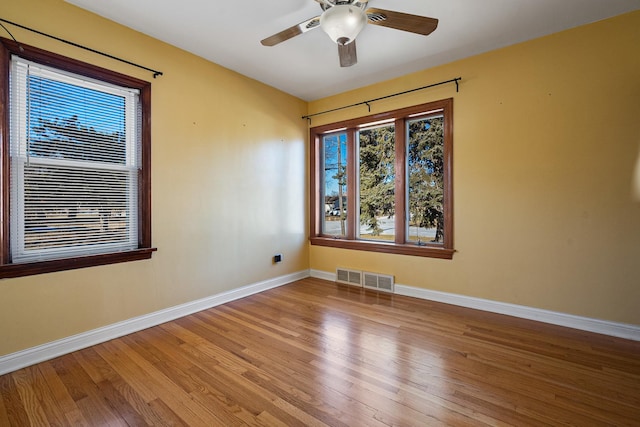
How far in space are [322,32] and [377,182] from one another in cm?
208

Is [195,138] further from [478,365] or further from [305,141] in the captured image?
[478,365]

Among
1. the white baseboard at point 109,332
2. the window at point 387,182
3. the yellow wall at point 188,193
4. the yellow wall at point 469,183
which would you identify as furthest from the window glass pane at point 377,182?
the white baseboard at point 109,332

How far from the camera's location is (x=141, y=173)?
2.79m

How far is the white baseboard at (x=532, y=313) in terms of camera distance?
8.38ft

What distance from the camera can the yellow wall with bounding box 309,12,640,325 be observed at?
2.54 meters

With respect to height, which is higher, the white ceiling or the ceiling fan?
the white ceiling

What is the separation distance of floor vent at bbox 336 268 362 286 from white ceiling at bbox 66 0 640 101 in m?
2.75

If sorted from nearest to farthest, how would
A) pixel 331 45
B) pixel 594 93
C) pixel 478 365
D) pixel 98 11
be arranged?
pixel 478 365 → pixel 98 11 → pixel 594 93 → pixel 331 45

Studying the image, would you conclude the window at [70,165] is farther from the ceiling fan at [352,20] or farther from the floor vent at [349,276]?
the floor vent at [349,276]

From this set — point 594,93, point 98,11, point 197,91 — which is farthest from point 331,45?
point 594,93

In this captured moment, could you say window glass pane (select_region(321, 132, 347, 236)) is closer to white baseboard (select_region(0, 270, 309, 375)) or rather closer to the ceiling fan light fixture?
white baseboard (select_region(0, 270, 309, 375))

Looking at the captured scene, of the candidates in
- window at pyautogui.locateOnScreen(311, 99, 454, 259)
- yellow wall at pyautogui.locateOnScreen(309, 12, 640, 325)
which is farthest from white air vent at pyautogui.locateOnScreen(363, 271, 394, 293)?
yellow wall at pyautogui.locateOnScreen(309, 12, 640, 325)

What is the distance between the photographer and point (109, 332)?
2.55m

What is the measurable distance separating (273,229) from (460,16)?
3212 millimetres
